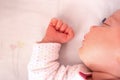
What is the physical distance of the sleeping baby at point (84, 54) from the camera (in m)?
0.82

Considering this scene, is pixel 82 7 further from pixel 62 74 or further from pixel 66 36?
pixel 62 74

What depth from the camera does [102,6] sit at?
97 centimetres

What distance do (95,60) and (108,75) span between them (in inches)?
2.6

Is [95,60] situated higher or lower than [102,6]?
lower

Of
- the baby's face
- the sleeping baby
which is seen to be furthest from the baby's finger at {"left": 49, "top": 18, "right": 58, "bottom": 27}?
the baby's face

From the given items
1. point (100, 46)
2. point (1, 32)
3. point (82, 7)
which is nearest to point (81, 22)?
point (82, 7)

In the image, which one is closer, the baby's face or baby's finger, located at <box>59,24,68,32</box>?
the baby's face

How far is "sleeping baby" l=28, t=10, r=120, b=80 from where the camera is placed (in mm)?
818

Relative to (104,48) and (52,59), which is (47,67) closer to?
(52,59)

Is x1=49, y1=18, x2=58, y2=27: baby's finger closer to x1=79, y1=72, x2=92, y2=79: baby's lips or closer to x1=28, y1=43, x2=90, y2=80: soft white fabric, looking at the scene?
x1=28, y1=43, x2=90, y2=80: soft white fabric

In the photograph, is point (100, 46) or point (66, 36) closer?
point (100, 46)

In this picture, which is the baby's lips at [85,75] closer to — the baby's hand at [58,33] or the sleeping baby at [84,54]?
the sleeping baby at [84,54]

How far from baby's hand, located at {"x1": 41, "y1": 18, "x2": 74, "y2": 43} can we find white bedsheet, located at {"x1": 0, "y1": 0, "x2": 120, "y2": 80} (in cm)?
3

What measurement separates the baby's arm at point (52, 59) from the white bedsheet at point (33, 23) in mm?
38
